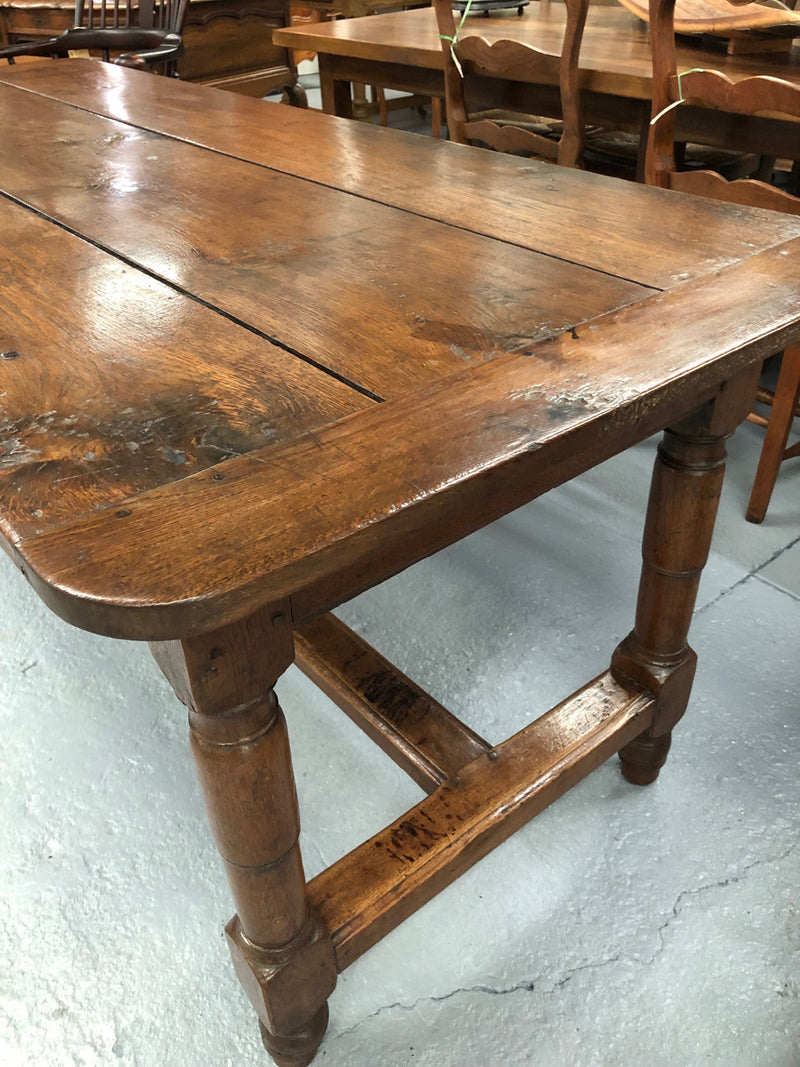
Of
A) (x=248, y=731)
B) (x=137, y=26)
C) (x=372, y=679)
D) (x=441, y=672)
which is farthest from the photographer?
(x=137, y=26)

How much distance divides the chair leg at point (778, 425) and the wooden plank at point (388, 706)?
37.3 inches

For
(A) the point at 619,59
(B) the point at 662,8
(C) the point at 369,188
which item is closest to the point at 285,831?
(C) the point at 369,188

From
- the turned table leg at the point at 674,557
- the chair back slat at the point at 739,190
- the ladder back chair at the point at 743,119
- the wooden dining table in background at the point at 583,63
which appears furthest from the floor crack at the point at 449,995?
the wooden dining table in background at the point at 583,63

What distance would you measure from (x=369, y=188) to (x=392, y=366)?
54cm

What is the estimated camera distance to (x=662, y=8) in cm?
141

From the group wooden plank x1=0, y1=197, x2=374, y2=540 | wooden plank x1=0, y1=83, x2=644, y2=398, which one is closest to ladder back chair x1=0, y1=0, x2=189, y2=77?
wooden plank x1=0, y1=83, x2=644, y2=398

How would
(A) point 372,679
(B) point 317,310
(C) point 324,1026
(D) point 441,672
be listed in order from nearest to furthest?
(B) point 317,310 → (C) point 324,1026 → (A) point 372,679 → (D) point 441,672

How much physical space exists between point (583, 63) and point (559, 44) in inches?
14.2

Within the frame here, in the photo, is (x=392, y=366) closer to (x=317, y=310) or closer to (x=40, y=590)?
(x=317, y=310)

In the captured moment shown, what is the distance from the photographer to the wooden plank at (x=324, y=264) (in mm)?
751

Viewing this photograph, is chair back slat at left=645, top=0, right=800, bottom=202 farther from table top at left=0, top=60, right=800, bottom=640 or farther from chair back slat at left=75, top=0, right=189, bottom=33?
chair back slat at left=75, top=0, right=189, bottom=33

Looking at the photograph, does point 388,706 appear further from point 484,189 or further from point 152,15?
point 152,15

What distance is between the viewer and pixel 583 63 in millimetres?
1919

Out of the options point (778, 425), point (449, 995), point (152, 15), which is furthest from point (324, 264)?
point (152, 15)
